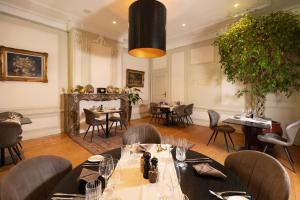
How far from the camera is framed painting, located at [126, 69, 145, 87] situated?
713 centimetres

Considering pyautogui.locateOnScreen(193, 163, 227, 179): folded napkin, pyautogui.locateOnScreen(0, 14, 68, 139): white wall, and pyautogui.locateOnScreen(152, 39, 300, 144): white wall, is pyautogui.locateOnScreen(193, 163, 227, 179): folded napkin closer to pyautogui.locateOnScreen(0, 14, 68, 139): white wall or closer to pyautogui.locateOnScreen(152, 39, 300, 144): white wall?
pyautogui.locateOnScreen(152, 39, 300, 144): white wall

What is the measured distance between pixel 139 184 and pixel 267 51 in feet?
13.9

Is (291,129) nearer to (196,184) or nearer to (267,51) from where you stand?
(267,51)

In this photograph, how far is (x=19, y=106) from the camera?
166 inches

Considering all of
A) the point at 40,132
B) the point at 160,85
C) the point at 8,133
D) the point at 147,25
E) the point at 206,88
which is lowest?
the point at 40,132

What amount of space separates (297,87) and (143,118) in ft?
18.7

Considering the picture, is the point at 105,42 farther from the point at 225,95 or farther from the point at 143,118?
the point at 225,95

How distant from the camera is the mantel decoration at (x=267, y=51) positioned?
3518mm

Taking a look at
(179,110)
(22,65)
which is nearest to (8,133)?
(22,65)

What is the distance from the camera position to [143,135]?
2.20 meters

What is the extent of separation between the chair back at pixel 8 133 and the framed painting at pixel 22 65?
2.12 metres

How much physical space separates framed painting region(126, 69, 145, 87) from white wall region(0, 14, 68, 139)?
268 centimetres

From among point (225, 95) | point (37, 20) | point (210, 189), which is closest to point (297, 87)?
point (225, 95)

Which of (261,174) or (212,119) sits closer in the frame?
(261,174)
